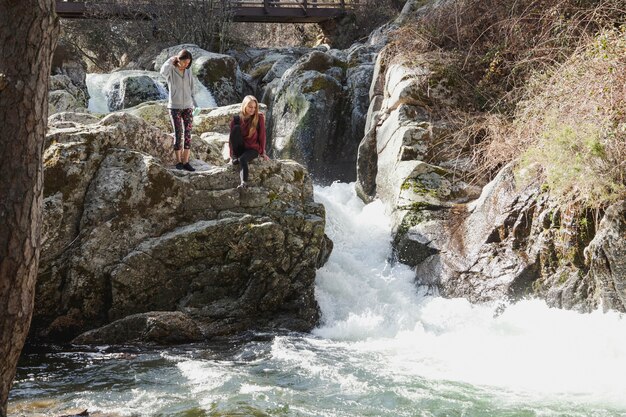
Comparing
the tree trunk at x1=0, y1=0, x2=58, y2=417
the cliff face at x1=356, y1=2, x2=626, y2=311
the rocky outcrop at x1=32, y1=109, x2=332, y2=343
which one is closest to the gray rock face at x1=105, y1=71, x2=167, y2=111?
the cliff face at x1=356, y1=2, x2=626, y2=311

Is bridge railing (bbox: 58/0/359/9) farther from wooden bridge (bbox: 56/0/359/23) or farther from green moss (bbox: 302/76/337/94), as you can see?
green moss (bbox: 302/76/337/94)

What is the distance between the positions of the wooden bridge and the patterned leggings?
47.4ft

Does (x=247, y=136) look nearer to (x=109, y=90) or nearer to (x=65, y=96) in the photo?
(x=65, y=96)

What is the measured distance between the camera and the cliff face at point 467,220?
294 inches

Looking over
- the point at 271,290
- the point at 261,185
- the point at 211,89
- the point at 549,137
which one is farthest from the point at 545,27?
the point at 211,89

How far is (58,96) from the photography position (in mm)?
14969

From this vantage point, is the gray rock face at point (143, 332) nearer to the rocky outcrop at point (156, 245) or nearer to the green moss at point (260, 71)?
the rocky outcrop at point (156, 245)

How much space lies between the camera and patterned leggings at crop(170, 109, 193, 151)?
860cm

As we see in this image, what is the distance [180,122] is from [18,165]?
5.17m

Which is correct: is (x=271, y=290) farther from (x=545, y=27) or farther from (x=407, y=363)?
(x=545, y=27)

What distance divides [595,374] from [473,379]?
1116 mm

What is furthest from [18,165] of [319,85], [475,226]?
[319,85]

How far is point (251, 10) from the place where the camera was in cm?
2406

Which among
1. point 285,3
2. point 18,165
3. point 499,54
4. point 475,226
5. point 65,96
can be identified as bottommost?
point 475,226
